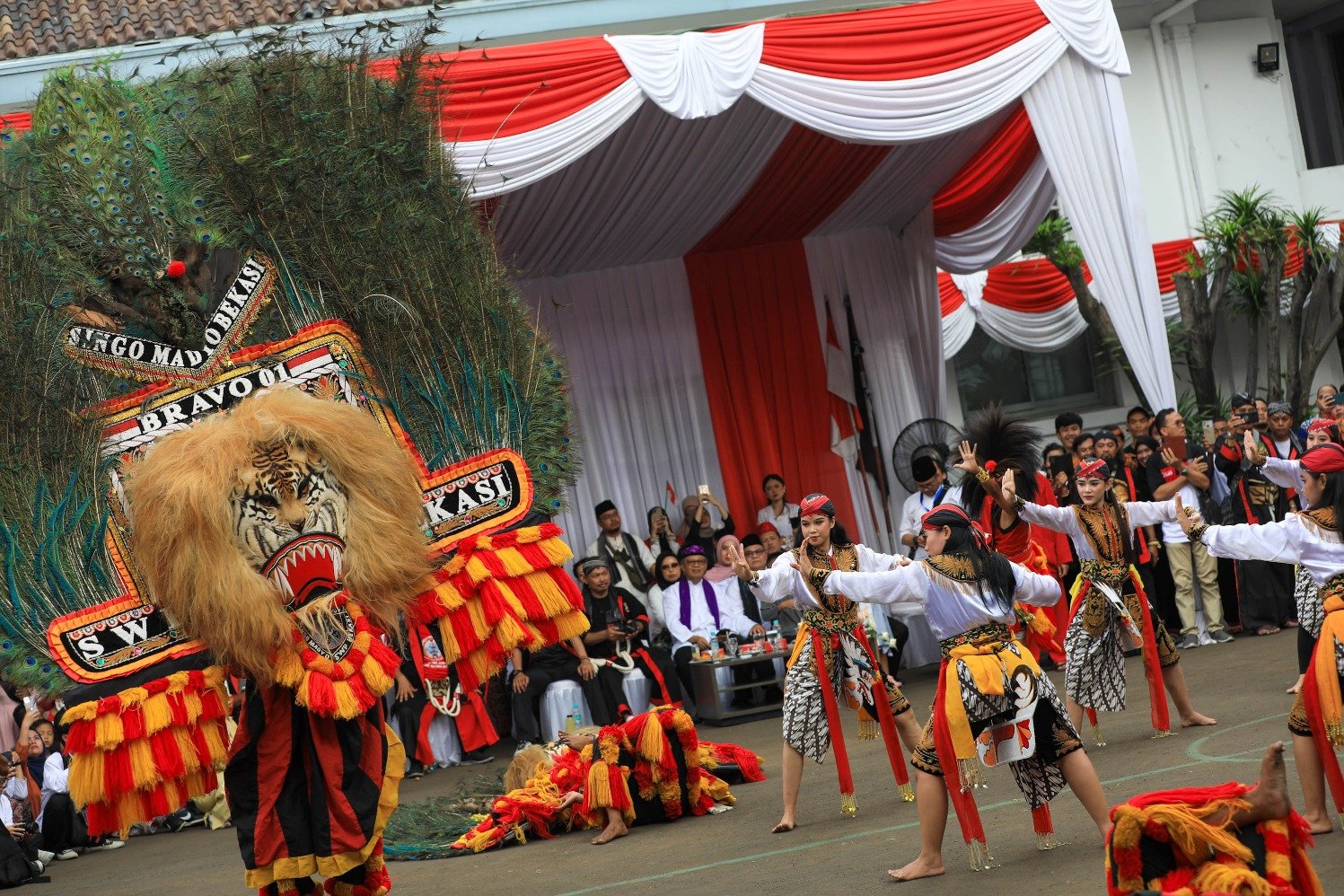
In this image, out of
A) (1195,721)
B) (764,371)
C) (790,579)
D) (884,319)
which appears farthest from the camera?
(884,319)

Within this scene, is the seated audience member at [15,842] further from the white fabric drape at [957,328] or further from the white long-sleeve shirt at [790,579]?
the white fabric drape at [957,328]

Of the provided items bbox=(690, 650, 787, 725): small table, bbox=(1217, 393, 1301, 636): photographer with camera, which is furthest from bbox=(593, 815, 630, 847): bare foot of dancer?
bbox=(1217, 393, 1301, 636): photographer with camera

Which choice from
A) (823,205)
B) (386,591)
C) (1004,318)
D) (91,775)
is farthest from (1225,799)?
(1004,318)

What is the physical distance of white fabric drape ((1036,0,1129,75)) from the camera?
9.65 meters

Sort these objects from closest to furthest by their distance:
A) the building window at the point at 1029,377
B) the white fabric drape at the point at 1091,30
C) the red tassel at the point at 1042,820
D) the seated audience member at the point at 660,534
Result: the red tassel at the point at 1042,820 → the white fabric drape at the point at 1091,30 → the seated audience member at the point at 660,534 → the building window at the point at 1029,377

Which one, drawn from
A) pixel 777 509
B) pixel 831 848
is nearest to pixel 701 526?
pixel 777 509

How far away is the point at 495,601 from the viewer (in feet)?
16.4

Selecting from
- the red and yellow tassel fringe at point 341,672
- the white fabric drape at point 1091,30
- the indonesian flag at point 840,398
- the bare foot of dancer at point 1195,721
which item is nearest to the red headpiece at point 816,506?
the red and yellow tassel fringe at point 341,672

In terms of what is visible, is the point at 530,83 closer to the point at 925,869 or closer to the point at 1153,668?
the point at 1153,668

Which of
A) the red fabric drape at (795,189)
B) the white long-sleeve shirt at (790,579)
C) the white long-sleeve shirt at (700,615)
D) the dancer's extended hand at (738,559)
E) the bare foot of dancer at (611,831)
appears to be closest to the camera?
the dancer's extended hand at (738,559)

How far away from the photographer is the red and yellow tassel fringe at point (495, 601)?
4.98 metres

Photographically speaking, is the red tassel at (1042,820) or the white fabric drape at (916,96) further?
the white fabric drape at (916,96)

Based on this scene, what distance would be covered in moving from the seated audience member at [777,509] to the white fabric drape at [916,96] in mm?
3434

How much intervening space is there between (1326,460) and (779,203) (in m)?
7.24
